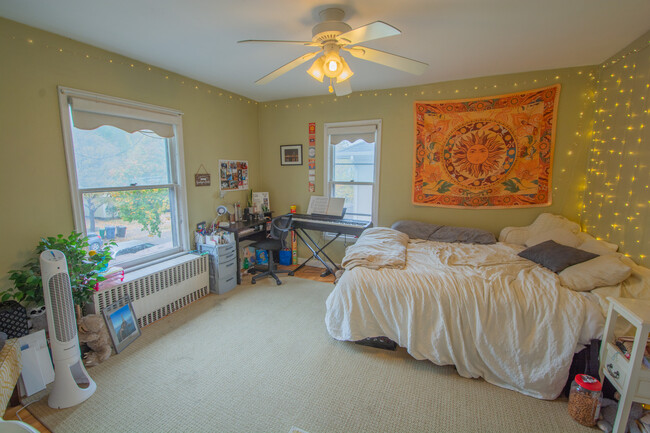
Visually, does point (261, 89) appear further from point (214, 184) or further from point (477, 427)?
point (477, 427)

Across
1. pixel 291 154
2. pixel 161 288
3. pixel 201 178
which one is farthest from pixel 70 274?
pixel 291 154

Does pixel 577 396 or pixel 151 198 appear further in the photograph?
pixel 151 198

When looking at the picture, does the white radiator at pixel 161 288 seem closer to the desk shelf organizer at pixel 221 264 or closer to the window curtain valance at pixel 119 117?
the desk shelf organizer at pixel 221 264

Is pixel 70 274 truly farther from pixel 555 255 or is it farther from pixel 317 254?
pixel 555 255

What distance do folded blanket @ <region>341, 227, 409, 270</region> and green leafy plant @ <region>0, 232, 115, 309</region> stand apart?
197 centimetres

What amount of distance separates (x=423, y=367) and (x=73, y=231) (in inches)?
116

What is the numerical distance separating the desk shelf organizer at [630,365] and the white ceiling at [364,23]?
181 cm

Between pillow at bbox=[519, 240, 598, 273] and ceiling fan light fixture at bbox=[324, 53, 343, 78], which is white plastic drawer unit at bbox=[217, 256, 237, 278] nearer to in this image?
ceiling fan light fixture at bbox=[324, 53, 343, 78]

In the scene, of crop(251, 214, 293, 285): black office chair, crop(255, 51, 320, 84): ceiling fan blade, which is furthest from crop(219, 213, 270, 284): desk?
crop(255, 51, 320, 84): ceiling fan blade

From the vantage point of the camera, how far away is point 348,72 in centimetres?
191

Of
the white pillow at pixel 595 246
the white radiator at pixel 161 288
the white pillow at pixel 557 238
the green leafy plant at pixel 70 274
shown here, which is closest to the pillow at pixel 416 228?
the white pillow at pixel 557 238

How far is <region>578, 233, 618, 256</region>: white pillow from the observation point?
227cm

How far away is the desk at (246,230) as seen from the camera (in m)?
3.51

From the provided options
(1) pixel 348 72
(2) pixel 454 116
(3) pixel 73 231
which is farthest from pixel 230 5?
(2) pixel 454 116
